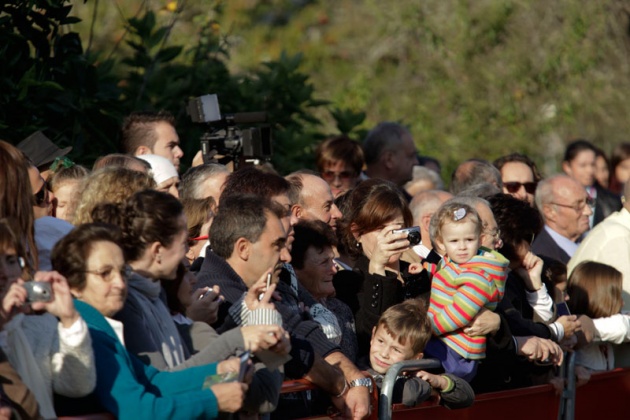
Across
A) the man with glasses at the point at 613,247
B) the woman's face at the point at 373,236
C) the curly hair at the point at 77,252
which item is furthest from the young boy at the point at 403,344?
the man with glasses at the point at 613,247

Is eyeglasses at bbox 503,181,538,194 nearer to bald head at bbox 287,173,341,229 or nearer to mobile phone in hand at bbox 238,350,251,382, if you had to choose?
bald head at bbox 287,173,341,229

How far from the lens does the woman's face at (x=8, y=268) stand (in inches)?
161

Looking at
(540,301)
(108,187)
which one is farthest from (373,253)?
(108,187)

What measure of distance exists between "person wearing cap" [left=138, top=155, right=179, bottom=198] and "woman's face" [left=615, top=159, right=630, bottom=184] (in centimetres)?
719

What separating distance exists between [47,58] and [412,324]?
387 cm

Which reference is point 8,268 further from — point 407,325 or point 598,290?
Result: point 598,290

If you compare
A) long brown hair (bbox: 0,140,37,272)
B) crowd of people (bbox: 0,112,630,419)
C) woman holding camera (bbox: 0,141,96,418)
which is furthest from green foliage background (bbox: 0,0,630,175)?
woman holding camera (bbox: 0,141,96,418)

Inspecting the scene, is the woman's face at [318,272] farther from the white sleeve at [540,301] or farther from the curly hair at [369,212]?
the white sleeve at [540,301]

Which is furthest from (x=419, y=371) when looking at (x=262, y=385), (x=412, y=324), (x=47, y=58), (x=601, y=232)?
(x=47, y=58)

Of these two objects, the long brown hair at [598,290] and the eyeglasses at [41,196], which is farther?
the long brown hair at [598,290]

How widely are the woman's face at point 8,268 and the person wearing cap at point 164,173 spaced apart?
109 inches

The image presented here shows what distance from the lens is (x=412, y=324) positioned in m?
6.15

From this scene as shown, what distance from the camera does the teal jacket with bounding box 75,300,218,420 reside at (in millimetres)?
4375

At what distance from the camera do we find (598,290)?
314 inches
